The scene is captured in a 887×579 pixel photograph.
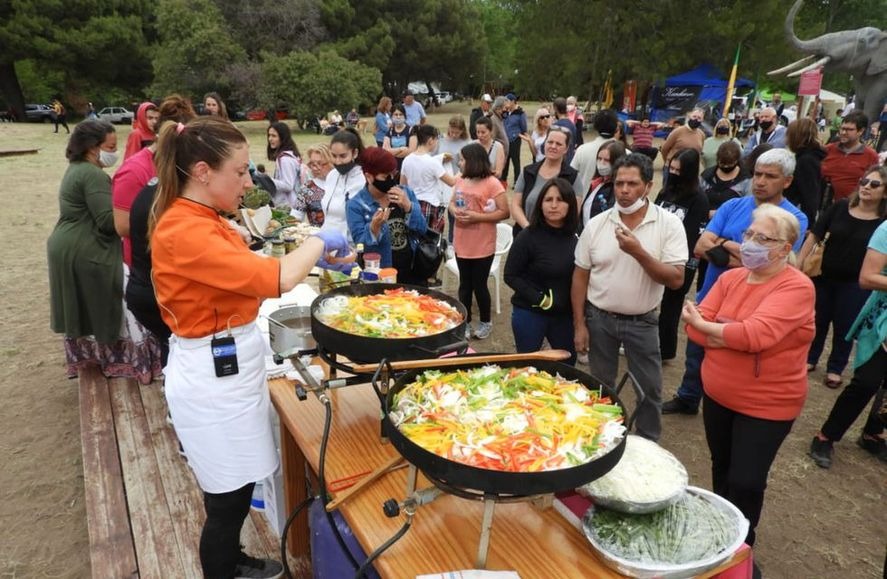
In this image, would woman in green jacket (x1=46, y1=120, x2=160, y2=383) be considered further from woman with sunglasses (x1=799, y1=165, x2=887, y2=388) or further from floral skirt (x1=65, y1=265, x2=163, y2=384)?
woman with sunglasses (x1=799, y1=165, x2=887, y2=388)

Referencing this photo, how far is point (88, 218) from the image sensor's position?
151 inches

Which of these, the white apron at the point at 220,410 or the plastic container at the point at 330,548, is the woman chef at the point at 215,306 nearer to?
the white apron at the point at 220,410

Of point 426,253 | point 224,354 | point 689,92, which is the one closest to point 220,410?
point 224,354

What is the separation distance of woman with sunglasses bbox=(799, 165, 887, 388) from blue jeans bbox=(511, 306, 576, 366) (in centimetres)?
204

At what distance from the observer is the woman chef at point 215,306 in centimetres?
175

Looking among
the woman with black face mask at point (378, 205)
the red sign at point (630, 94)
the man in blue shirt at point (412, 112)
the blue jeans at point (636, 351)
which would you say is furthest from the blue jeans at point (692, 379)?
the red sign at point (630, 94)

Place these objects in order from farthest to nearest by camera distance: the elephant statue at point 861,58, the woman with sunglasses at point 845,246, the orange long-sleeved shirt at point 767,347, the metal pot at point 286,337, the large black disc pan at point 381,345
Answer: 1. the elephant statue at point 861,58
2. the woman with sunglasses at point 845,246
3. the metal pot at point 286,337
4. the orange long-sleeved shirt at point 767,347
5. the large black disc pan at point 381,345

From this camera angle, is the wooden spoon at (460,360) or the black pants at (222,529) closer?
the wooden spoon at (460,360)

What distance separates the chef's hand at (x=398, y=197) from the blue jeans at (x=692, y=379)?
2.36m

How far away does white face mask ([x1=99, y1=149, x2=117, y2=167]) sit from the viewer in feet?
12.2

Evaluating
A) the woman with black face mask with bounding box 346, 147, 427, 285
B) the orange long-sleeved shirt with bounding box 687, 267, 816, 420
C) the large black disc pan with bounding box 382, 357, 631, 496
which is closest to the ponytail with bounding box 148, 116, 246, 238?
the large black disc pan with bounding box 382, 357, 631, 496

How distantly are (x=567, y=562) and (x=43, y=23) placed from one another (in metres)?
35.4

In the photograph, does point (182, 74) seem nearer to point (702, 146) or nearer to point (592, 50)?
point (592, 50)

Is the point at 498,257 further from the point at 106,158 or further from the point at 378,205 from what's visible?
the point at 106,158
